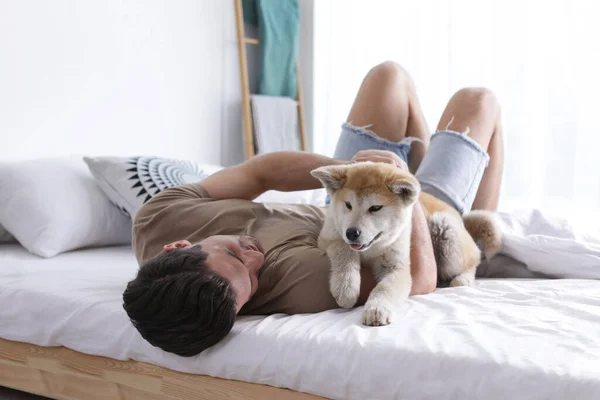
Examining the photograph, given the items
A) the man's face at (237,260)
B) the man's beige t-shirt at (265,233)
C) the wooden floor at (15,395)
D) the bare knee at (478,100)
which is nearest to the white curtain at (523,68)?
the bare knee at (478,100)

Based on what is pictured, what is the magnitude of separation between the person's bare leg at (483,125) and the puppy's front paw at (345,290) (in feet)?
3.13

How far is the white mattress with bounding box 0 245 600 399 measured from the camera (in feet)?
3.64

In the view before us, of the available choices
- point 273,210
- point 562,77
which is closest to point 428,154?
point 273,210

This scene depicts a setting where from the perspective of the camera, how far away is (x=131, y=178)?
91.1 inches

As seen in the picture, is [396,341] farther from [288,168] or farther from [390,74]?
[390,74]

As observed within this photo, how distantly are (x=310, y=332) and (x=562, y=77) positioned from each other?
2.61 metres

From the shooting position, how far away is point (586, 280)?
1.78 metres

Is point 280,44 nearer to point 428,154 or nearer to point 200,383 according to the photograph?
point 428,154

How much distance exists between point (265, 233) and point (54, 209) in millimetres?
890

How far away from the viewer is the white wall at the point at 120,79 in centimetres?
261

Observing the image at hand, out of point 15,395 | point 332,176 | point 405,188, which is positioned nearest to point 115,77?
point 15,395

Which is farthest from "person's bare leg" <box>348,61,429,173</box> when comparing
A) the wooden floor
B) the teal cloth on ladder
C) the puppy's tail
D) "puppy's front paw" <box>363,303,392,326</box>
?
the teal cloth on ladder

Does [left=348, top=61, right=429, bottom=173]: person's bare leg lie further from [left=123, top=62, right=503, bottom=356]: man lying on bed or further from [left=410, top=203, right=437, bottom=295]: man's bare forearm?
[left=410, top=203, right=437, bottom=295]: man's bare forearm

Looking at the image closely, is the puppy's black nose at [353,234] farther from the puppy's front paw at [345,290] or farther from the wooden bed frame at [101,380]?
the wooden bed frame at [101,380]
